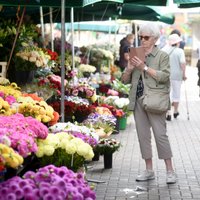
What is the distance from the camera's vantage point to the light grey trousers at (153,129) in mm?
7582

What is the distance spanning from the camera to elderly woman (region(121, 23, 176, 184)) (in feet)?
24.6

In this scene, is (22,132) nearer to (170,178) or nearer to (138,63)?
(138,63)

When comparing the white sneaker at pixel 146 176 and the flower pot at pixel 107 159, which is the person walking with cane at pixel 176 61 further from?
the white sneaker at pixel 146 176

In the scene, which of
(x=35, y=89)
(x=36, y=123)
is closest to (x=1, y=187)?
(x=36, y=123)

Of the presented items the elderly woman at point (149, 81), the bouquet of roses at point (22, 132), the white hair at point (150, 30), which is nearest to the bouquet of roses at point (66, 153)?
the bouquet of roses at point (22, 132)

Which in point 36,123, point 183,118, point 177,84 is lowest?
point 183,118

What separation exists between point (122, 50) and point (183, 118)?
3466 mm

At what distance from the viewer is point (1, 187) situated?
4449 mm

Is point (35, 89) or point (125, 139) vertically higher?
point (35, 89)

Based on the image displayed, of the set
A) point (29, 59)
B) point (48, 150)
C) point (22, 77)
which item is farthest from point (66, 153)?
point (22, 77)

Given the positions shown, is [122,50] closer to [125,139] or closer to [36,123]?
[125,139]

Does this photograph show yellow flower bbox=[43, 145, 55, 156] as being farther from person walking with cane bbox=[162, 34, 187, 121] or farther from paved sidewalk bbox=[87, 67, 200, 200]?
person walking with cane bbox=[162, 34, 187, 121]

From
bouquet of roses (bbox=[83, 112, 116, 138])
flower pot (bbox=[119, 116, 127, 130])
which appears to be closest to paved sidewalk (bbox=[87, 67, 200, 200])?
flower pot (bbox=[119, 116, 127, 130])

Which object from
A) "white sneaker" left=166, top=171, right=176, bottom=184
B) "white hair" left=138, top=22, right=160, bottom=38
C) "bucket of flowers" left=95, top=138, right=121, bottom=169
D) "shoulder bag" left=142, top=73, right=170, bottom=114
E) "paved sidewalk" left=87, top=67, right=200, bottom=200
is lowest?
"paved sidewalk" left=87, top=67, right=200, bottom=200
